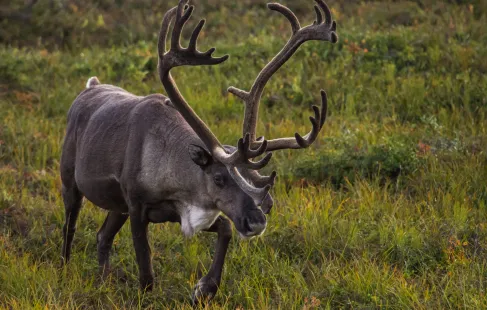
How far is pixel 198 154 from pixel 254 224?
0.71 meters

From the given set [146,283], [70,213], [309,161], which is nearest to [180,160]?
[146,283]

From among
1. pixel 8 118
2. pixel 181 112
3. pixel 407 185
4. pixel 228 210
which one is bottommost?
pixel 8 118

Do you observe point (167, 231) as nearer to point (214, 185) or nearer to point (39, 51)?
point (214, 185)

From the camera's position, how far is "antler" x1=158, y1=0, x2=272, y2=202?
206 inches

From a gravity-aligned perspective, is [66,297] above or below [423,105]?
below

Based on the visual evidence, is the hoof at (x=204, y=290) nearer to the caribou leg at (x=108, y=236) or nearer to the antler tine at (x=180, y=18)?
the caribou leg at (x=108, y=236)

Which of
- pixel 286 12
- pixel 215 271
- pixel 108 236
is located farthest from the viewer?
pixel 108 236

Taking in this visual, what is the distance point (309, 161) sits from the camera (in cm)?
866

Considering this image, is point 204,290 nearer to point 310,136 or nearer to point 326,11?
point 310,136

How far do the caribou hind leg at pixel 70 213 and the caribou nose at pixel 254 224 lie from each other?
240 centimetres

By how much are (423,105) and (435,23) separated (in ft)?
12.6

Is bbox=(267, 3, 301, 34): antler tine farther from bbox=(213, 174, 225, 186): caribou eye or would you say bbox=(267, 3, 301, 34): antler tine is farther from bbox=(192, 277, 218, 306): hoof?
bbox=(192, 277, 218, 306): hoof

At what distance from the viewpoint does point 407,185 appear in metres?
8.10

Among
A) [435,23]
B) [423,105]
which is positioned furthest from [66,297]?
[435,23]
